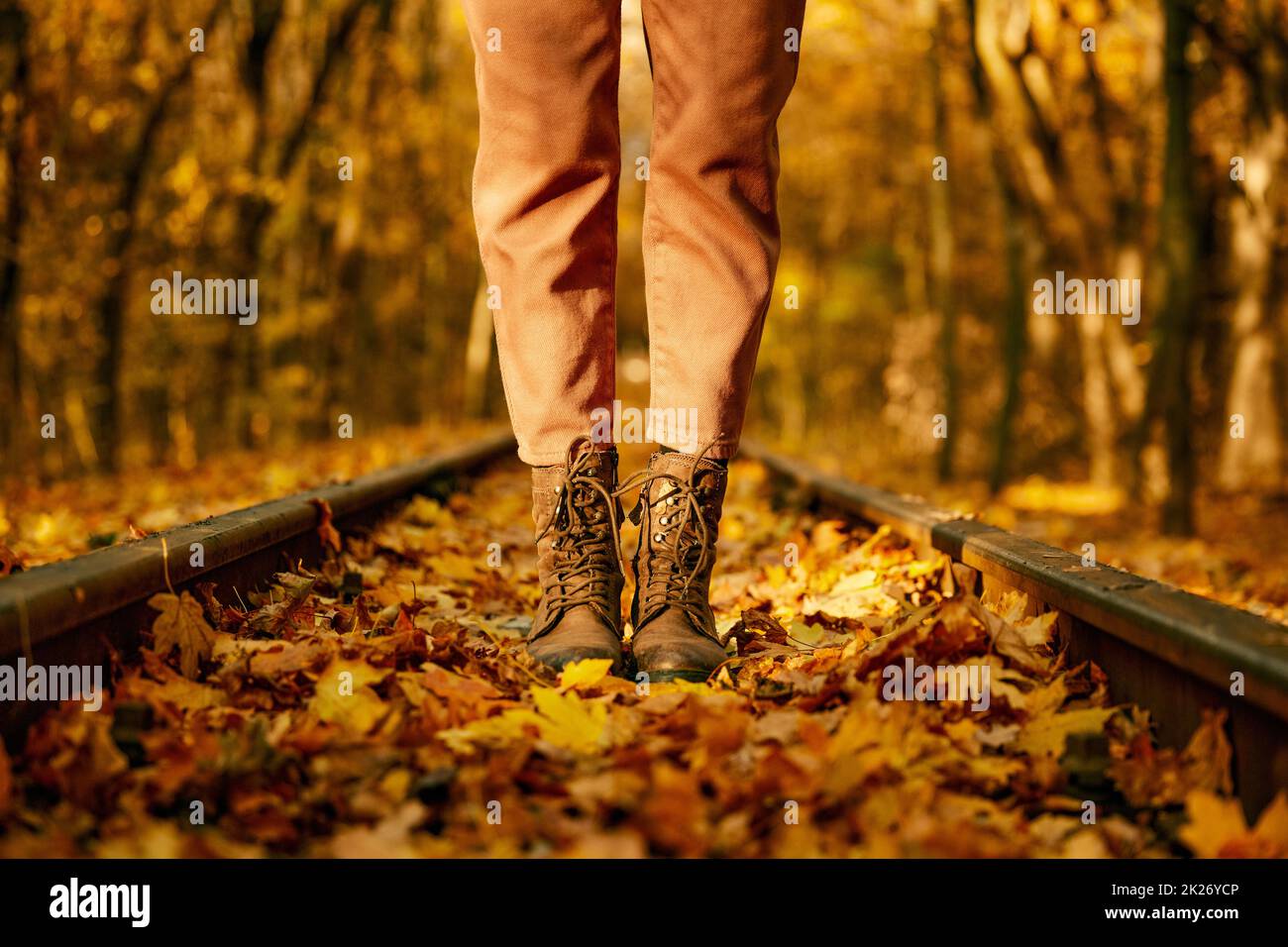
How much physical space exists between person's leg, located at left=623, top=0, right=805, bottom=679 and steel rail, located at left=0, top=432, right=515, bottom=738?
0.79 m

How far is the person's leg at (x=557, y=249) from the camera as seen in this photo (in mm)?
2266

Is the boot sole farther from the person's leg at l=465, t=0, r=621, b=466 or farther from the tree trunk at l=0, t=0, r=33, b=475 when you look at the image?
the tree trunk at l=0, t=0, r=33, b=475

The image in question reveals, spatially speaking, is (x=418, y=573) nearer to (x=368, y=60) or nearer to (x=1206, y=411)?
(x=1206, y=411)

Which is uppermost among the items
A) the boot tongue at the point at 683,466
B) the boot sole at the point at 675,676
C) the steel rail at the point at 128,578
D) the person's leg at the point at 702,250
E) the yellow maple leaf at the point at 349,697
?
the person's leg at the point at 702,250

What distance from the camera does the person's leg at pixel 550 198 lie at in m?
2.27

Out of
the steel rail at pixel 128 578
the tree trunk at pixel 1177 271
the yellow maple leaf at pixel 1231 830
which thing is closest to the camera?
the yellow maple leaf at pixel 1231 830

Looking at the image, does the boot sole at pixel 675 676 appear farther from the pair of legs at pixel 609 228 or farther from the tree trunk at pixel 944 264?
the tree trunk at pixel 944 264

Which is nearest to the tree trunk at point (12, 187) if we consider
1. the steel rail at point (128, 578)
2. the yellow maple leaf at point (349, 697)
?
the steel rail at point (128, 578)

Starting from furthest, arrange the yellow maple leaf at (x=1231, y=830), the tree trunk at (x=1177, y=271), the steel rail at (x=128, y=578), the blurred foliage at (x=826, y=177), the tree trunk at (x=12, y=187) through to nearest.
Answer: the blurred foliage at (x=826, y=177) → the tree trunk at (x=12, y=187) → the tree trunk at (x=1177, y=271) → the steel rail at (x=128, y=578) → the yellow maple leaf at (x=1231, y=830)

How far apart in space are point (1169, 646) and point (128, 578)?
4.97 feet


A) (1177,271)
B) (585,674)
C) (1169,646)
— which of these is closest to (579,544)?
(585,674)

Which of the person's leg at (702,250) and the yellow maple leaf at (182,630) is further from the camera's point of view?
the person's leg at (702,250)

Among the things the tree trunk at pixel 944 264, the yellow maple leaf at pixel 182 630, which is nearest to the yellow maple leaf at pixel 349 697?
the yellow maple leaf at pixel 182 630

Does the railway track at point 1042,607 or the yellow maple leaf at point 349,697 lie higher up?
the railway track at point 1042,607
